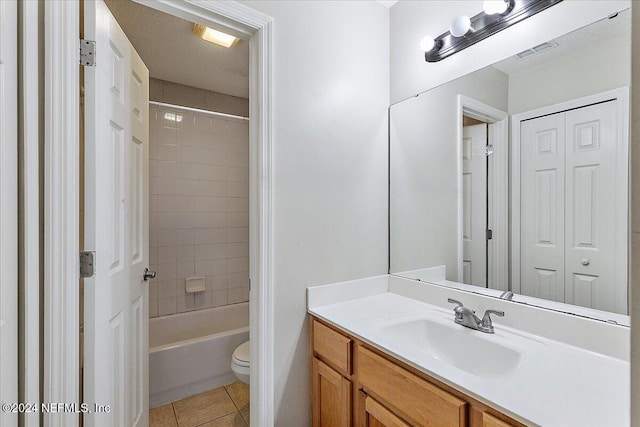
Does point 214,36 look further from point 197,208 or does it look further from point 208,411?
point 208,411

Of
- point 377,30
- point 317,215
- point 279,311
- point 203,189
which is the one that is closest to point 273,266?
point 279,311

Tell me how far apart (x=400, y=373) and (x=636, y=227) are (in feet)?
2.77

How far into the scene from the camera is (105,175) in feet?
3.80

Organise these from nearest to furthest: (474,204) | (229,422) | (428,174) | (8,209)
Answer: (8,209) → (474,204) → (428,174) → (229,422)

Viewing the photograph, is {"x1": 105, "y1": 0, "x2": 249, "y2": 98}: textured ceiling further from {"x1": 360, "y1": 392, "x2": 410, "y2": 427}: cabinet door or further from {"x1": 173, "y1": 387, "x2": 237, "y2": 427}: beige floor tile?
{"x1": 173, "y1": 387, "x2": 237, "y2": 427}: beige floor tile

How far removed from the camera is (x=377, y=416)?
1099mm

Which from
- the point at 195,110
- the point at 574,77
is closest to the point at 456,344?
the point at 574,77

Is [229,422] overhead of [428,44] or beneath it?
beneath

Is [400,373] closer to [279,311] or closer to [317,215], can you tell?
[279,311]

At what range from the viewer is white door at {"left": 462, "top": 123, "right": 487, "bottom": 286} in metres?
1.42

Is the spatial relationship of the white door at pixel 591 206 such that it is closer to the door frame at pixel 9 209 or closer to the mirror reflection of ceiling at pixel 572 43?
the mirror reflection of ceiling at pixel 572 43

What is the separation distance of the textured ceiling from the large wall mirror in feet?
4.53

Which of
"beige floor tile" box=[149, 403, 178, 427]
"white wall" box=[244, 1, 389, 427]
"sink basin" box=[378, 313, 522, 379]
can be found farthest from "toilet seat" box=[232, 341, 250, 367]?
"sink basin" box=[378, 313, 522, 379]

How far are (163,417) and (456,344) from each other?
6.01ft
